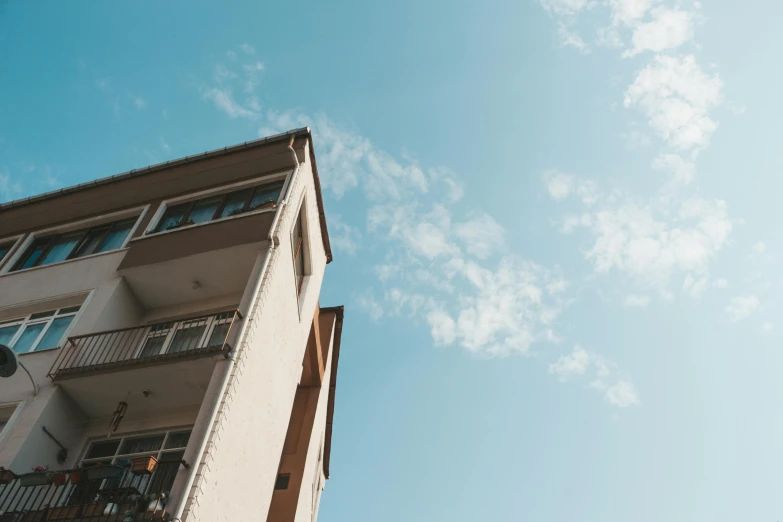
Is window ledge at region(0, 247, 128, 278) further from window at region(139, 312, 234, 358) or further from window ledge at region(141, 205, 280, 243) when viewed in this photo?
window at region(139, 312, 234, 358)

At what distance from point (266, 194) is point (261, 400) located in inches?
241

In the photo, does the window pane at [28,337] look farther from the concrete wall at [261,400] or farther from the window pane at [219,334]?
the concrete wall at [261,400]

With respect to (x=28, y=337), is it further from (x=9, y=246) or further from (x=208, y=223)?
(x=9, y=246)

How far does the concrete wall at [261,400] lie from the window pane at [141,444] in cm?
215

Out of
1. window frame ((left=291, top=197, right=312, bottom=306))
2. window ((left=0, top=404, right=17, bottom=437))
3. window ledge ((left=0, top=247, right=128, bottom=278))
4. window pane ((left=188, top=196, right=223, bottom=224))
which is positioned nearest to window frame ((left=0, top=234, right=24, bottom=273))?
window ledge ((left=0, top=247, right=128, bottom=278))

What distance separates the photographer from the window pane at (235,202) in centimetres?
1700

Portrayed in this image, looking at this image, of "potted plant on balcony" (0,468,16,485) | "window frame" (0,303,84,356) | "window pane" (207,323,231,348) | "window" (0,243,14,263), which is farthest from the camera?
"window" (0,243,14,263)

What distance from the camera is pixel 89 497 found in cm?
1142

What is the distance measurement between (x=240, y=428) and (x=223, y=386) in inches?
42.8

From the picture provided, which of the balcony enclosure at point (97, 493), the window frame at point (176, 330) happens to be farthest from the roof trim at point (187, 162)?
the balcony enclosure at point (97, 493)

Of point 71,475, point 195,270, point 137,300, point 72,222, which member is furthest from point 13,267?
point 71,475

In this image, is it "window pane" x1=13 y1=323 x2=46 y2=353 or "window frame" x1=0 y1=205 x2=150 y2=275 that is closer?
"window pane" x1=13 y1=323 x2=46 y2=353

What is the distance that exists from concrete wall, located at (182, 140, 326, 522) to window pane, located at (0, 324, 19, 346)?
6.91 m

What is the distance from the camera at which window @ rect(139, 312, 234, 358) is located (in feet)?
47.3
